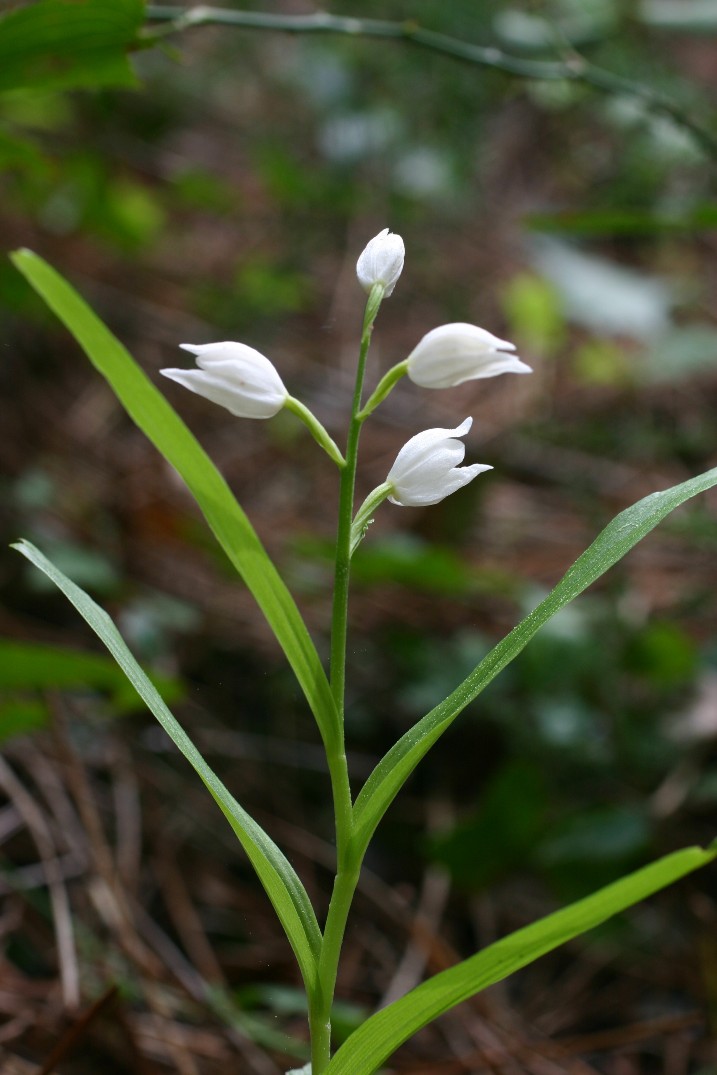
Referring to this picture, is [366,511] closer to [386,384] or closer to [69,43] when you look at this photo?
[386,384]

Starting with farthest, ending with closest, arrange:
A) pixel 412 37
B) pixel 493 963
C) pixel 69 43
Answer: pixel 412 37
pixel 69 43
pixel 493 963

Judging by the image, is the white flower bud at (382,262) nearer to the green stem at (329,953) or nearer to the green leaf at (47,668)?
the green stem at (329,953)

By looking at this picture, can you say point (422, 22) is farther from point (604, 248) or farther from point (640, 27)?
point (604, 248)

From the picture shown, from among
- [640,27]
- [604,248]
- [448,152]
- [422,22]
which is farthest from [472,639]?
[604,248]

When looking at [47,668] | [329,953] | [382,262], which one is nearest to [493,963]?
[329,953]

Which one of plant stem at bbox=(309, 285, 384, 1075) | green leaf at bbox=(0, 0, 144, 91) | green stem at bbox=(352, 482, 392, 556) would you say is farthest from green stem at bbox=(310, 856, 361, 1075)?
green leaf at bbox=(0, 0, 144, 91)

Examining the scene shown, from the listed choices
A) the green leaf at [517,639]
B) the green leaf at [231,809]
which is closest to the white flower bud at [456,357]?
the green leaf at [517,639]

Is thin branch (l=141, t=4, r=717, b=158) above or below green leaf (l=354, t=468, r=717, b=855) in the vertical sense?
above

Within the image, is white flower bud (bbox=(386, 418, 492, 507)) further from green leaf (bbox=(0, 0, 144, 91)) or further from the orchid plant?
green leaf (bbox=(0, 0, 144, 91))
